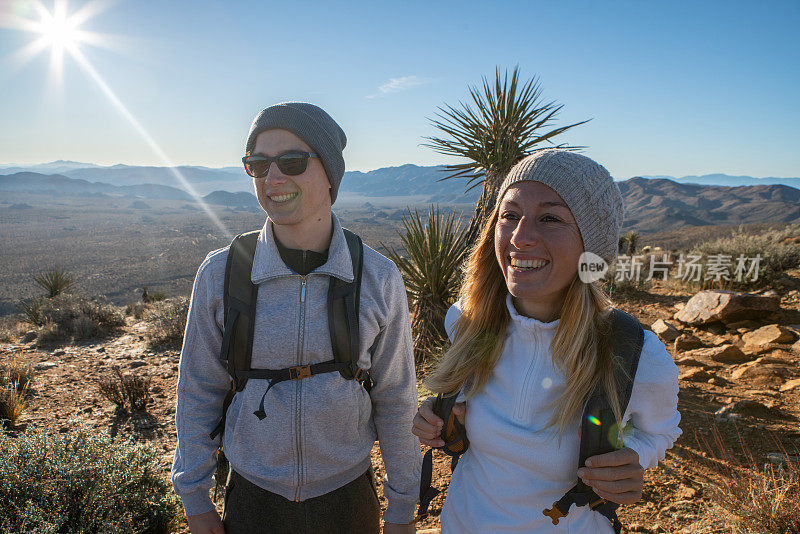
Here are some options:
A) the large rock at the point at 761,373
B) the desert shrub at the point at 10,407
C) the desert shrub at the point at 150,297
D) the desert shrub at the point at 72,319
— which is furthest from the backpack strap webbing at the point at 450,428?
the desert shrub at the point at 150,297

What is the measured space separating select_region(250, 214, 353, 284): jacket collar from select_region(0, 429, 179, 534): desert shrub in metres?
1.76

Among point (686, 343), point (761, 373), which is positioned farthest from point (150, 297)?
point (761, 373)

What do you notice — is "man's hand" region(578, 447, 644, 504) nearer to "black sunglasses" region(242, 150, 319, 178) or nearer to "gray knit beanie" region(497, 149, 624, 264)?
"gray knit beanie" region(497, 149, 624, 264)

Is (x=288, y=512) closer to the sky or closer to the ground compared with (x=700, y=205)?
closer to the ground

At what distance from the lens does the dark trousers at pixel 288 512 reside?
1.60m

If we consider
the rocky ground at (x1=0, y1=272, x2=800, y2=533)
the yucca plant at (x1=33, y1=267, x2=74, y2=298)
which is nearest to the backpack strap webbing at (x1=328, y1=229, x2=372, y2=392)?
the rocky ground at (x1=0, y1=272, x2=800, y2=533)

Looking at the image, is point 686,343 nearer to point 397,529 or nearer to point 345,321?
point 397,529

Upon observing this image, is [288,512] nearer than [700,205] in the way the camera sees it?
Yes

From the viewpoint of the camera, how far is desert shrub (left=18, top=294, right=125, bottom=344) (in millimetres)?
8773

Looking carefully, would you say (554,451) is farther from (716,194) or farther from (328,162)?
(716,194)

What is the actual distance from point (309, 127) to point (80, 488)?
2433 mm

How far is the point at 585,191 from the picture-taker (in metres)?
1.32

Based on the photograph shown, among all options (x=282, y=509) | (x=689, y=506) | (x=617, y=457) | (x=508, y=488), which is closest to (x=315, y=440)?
(x=282, y=509)

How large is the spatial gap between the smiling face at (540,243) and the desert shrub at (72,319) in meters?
10.3
